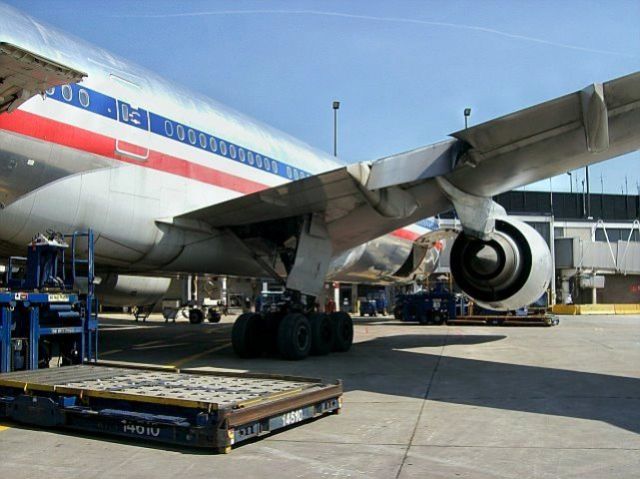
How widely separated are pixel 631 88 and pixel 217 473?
5972 mm

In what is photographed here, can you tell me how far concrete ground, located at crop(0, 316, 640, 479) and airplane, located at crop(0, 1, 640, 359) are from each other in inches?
67.6

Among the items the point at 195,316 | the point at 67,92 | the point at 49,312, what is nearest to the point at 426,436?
the point at 49,312

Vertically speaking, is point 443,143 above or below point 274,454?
above

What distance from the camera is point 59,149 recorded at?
8031 millimetres

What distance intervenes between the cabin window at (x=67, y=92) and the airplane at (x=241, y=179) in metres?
0.02

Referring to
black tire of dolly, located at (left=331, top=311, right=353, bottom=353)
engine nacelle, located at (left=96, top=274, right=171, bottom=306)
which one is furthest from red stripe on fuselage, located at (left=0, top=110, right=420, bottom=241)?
engine nacelle, located at (left=96, top=274, right=171, bottom=306)

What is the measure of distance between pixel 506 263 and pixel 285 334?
13.0ft

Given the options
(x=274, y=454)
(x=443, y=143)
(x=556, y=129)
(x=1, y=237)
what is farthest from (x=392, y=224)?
(x=274, y=454)

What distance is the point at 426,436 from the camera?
5.49 meters

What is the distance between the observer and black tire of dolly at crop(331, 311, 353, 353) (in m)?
12.2

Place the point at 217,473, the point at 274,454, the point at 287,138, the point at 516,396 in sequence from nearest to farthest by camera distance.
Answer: the point at 217,473 < the point at 274,454 < the point at 516,396 < the point at 287,138

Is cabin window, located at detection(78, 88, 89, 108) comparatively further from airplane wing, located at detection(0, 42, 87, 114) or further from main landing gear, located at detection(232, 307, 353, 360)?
main landing gear, located at detection(232, 307, 353, 360)

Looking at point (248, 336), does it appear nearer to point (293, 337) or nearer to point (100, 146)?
point (293, 337)

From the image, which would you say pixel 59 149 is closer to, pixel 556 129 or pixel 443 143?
pixel 443 143
